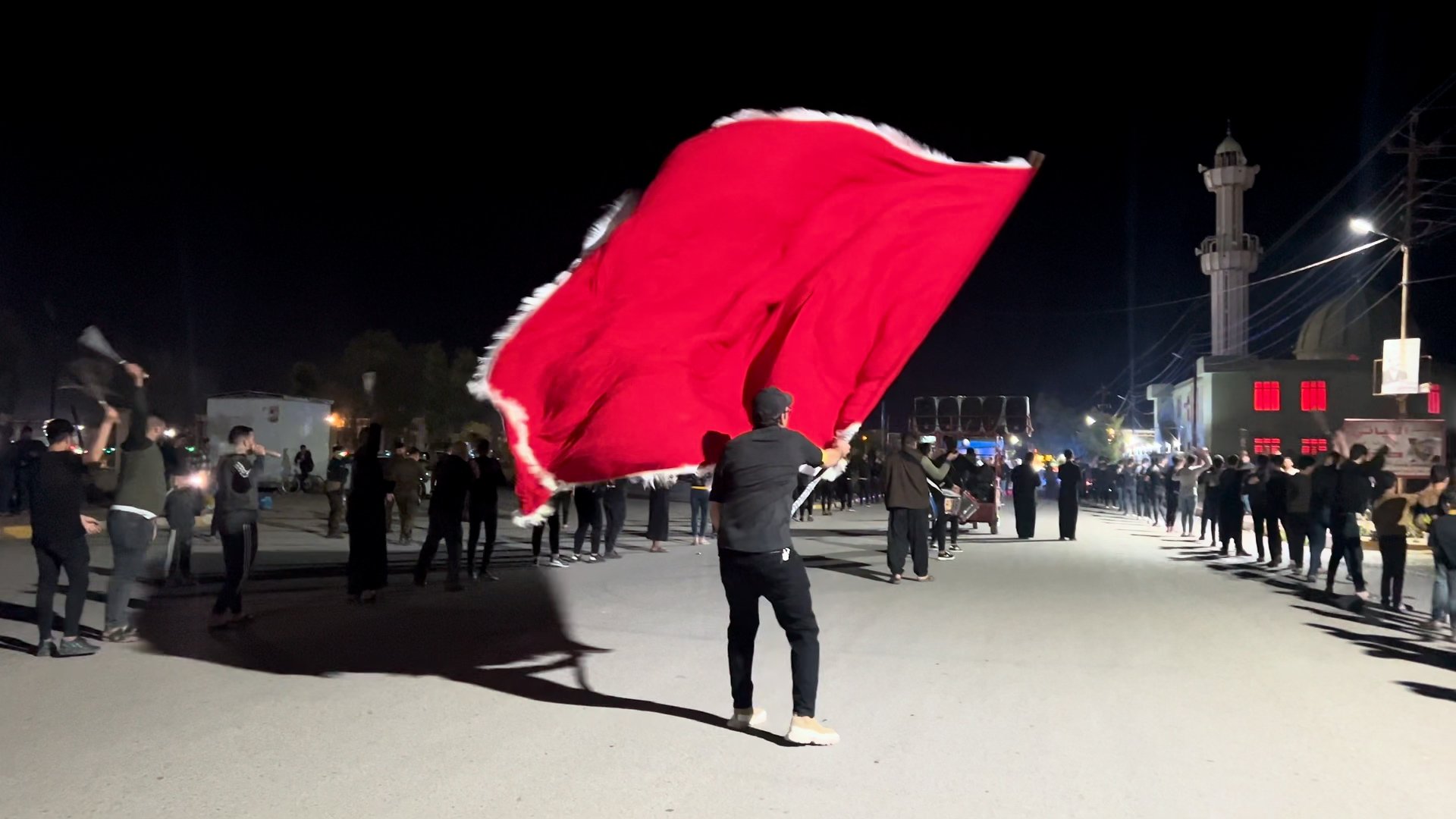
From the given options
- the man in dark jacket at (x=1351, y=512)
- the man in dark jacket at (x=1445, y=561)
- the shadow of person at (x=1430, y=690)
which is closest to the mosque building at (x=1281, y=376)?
the man in dark jacket at (x=1351, y=512)

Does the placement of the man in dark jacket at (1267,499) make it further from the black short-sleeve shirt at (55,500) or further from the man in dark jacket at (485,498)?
the black short-sleeve shirt at (55,500)

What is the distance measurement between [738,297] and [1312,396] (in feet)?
210

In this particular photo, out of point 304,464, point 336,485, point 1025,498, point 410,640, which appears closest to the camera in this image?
point 410,640

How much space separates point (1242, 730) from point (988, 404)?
49.5 meters

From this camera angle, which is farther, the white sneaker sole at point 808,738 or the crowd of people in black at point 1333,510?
the crowd of people in black at point 1333,510

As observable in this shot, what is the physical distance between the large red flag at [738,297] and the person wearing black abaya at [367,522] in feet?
16.3

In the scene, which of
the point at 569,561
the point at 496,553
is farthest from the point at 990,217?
the point at 496,553

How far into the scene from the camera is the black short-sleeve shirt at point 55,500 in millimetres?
8266

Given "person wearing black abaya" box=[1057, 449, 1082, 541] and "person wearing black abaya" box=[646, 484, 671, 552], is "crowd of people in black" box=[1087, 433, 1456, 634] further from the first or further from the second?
"person wearing black abaya" box=[646, 484, 671, 552]

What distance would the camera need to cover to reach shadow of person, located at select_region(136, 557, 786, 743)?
7.63 metres

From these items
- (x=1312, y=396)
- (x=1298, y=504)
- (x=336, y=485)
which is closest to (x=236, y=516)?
(x=336, y=485)

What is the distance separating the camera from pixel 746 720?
6305mm

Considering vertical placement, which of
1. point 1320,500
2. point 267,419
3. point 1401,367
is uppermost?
point 1401,367

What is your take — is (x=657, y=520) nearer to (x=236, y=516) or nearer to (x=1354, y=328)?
(x=236, y=516)
